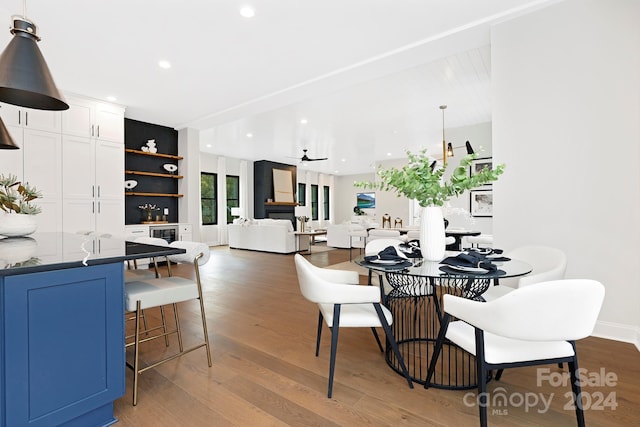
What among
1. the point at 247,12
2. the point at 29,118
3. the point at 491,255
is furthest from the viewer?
the point at 29,118

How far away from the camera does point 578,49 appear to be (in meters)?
2.65

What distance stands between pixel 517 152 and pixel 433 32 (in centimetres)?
146

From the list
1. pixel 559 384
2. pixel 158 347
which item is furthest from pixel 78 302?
pixel 559 384

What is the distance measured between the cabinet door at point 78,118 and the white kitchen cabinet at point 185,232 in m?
2.23

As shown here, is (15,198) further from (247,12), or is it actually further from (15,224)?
(247,12)

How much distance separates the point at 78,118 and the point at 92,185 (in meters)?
1.04

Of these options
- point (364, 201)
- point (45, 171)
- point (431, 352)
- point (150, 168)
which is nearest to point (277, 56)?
point (431, 352)

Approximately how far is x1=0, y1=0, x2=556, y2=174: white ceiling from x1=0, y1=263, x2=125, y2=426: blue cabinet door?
248cm

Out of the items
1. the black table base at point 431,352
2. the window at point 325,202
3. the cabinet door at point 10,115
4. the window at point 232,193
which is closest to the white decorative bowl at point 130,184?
the cabinet door at point 10,115

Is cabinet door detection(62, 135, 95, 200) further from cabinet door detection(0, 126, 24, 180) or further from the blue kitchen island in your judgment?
the blue kitchen island

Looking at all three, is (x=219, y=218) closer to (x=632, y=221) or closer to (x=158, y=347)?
(x=158, y=347)

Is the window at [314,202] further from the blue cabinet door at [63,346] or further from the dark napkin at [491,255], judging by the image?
the blue cabinet door at [63,346]

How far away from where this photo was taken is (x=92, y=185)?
496 centimetres

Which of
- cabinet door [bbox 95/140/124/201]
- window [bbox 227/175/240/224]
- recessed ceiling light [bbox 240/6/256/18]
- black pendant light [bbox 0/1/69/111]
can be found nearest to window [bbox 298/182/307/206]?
window [bbox 227/175/240/224]
